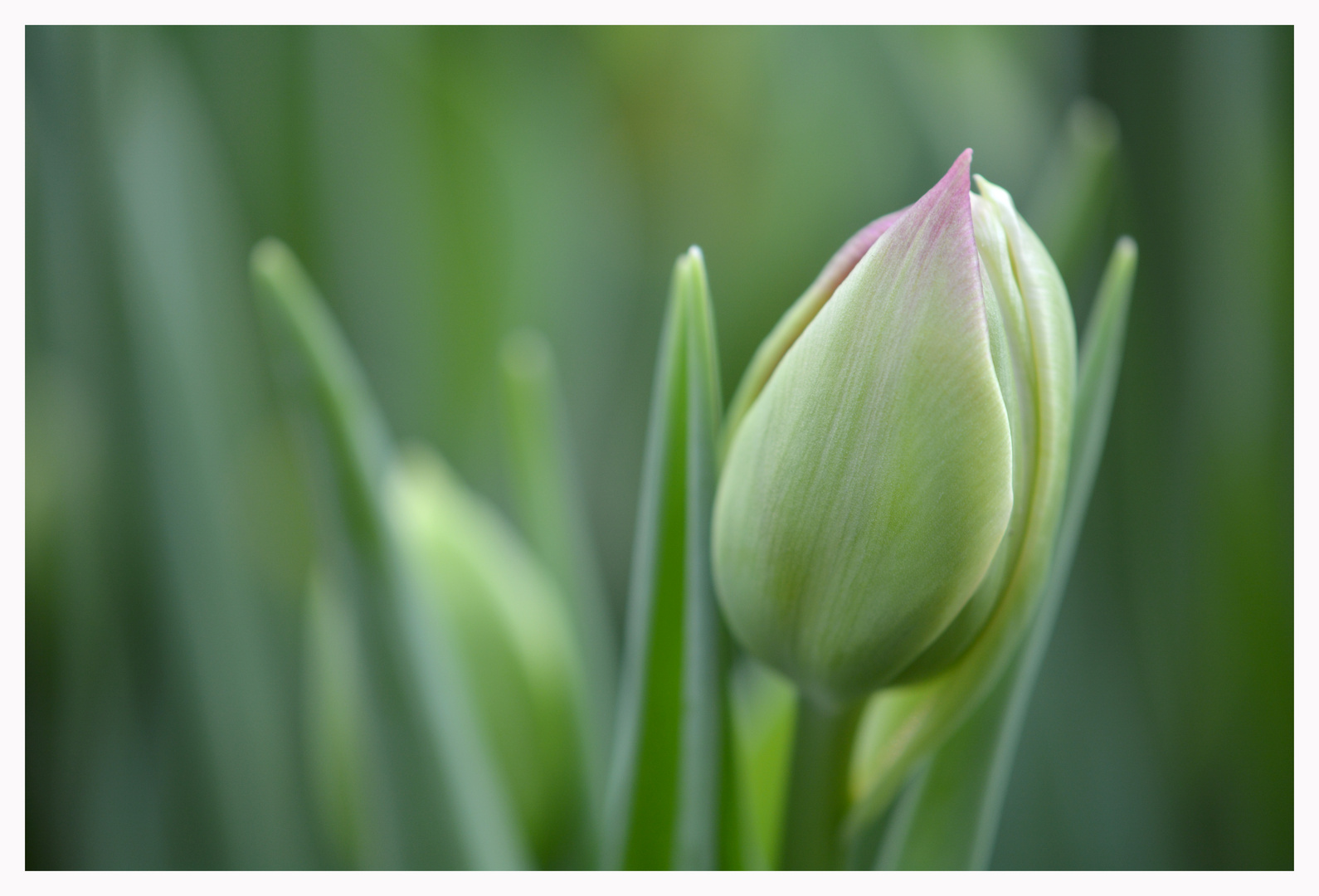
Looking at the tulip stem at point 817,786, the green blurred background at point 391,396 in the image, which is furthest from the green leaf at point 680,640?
the green blurred background at point 391,396

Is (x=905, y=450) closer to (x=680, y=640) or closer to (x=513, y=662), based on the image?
(x=680, y=640)

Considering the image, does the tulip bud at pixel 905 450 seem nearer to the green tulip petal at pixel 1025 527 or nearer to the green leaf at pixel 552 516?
the green tulip petal at pixel 1025 527

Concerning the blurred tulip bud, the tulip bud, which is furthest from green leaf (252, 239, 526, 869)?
the tulip bud

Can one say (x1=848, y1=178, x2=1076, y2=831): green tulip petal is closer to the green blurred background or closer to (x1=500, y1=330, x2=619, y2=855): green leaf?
(x1=500, y1=330, x2=619, y2=855): green leaf

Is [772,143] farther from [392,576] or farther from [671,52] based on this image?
[392,576]
